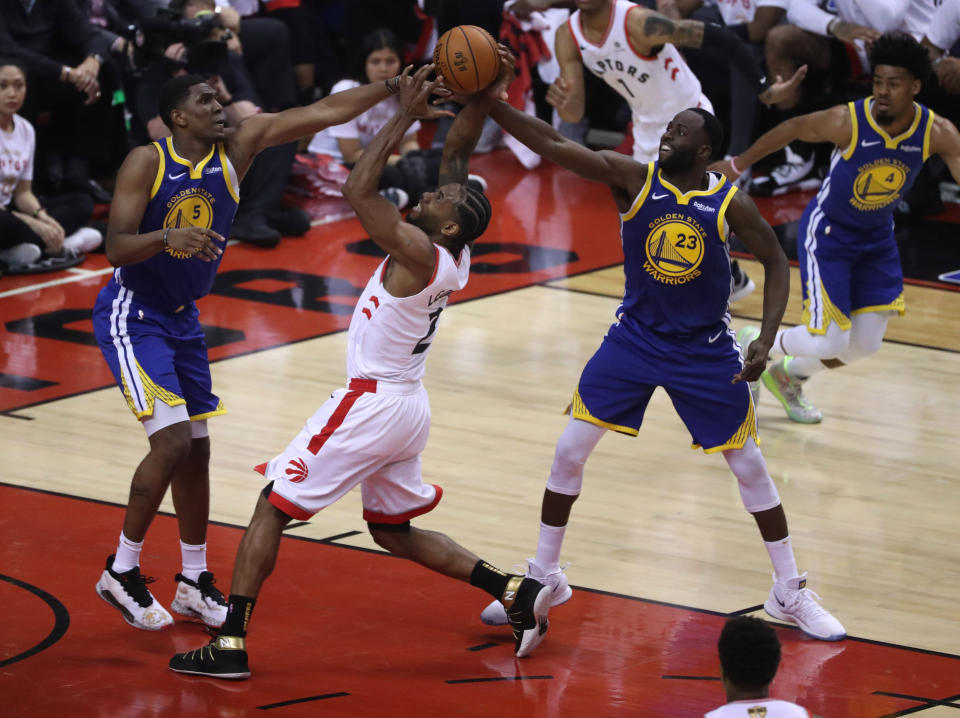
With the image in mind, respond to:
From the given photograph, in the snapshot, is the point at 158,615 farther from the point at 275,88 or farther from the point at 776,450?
the point at 275,88

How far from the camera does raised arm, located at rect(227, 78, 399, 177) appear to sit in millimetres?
5598

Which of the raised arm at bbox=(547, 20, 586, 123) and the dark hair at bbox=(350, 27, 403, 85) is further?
the dark hair at bbox=(350, 27, 403, 85)

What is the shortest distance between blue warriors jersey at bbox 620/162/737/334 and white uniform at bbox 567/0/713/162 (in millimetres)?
3556

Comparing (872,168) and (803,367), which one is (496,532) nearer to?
(803,367)

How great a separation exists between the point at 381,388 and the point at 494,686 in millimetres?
999

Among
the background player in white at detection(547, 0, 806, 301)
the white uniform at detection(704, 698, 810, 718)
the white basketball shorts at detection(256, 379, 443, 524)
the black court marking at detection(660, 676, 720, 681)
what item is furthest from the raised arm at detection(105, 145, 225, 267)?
the background player in white at detection(547, 0, 806, 301)

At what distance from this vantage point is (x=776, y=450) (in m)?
7.57

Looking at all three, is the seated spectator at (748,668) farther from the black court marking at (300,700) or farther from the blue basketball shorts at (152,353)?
the blue basketball shorts at (152,353)

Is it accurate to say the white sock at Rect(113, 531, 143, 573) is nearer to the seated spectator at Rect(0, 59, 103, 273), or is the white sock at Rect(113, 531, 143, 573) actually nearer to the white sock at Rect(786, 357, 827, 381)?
the white sock at Rect(786, 357, 827, 381)

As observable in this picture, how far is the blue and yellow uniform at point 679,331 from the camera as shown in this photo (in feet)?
17.8

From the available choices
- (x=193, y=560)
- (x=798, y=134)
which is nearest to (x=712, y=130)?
(x=798, y=134)

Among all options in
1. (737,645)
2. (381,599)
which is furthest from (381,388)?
(737,645)

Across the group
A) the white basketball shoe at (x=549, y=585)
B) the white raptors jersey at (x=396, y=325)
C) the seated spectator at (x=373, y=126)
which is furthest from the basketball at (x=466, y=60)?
the seated spectator at (x=373, y=126)

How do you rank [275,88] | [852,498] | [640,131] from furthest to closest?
[275,88] < [640,131] < [852,498]
